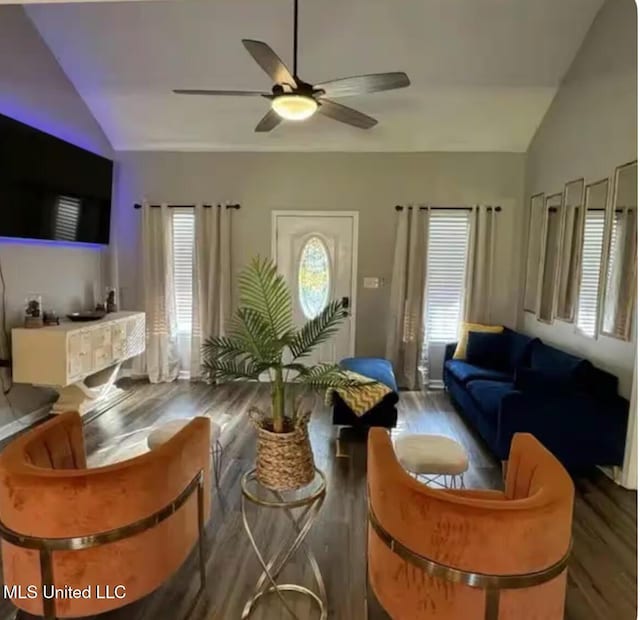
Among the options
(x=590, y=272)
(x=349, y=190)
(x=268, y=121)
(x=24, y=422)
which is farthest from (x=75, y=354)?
(x=590, y=272)

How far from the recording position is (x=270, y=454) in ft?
6.15

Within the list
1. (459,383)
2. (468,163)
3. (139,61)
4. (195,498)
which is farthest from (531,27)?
(195,498)

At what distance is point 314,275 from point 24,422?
3.35 metres

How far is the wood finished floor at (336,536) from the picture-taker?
2076mm

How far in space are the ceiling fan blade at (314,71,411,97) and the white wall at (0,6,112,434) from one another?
2816 millimetres

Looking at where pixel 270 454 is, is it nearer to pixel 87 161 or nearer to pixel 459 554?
pixel 459 554

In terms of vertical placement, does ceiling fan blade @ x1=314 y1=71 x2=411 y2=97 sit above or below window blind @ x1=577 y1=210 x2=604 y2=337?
above

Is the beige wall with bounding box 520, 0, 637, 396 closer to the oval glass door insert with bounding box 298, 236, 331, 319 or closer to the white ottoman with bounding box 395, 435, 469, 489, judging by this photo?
the white ottoman with bounding box 395, 435, 469, 489

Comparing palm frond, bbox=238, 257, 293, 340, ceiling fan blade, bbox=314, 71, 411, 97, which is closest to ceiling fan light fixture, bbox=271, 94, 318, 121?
ceiling fan blade, bbox=314, 71, 411, 97

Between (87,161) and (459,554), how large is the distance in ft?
16.3

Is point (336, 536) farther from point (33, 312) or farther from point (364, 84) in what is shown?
point (33, 312)

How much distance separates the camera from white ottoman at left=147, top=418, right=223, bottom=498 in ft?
9.26

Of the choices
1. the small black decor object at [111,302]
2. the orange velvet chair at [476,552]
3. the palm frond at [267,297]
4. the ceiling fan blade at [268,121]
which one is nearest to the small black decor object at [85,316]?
the small black decor object at [111,302]

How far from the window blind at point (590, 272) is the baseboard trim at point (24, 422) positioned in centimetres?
492
